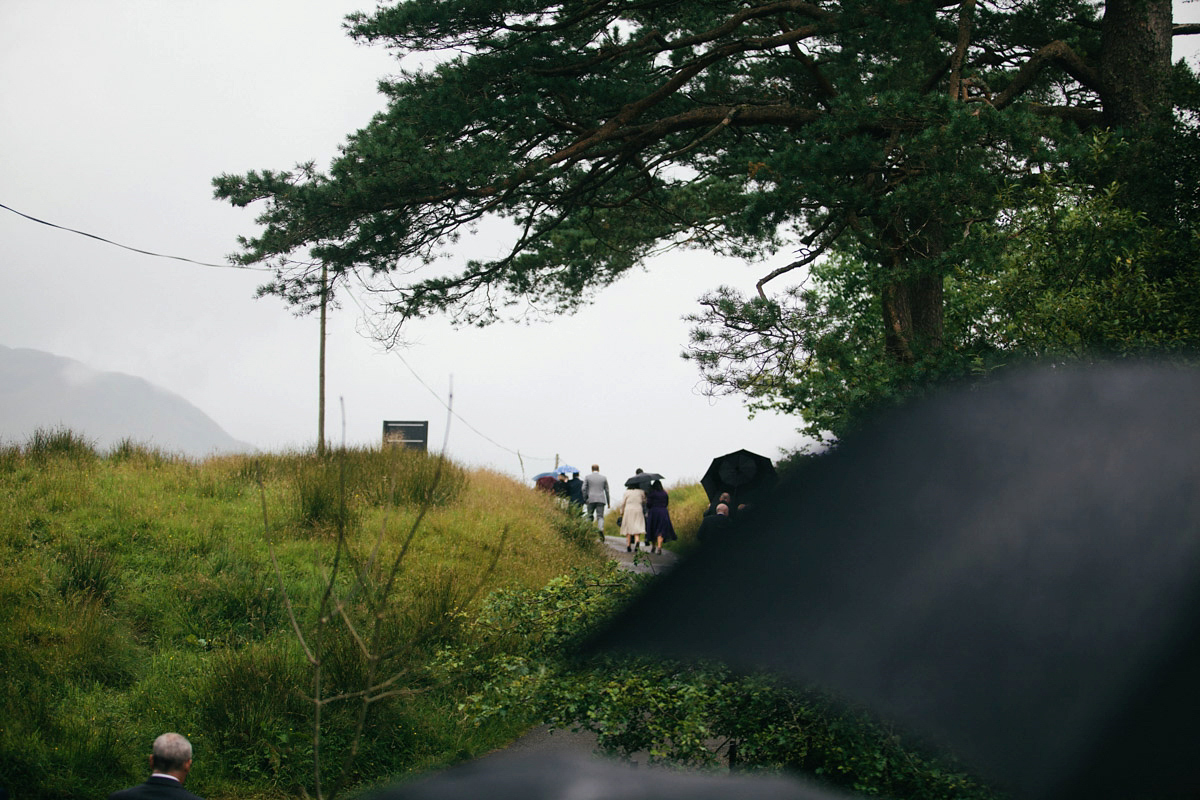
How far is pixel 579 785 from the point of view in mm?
998

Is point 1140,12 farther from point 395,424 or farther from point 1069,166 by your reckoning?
point 395,424

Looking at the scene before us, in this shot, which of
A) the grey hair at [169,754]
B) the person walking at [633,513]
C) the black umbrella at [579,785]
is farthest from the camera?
the person walking at [633,513]

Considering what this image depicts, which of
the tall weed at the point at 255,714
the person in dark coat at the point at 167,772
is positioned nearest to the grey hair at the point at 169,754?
the person in dark coat at the point at 167,772

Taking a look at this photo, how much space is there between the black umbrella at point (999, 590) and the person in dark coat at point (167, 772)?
3.95m

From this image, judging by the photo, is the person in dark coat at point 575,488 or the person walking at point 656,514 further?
the person in dark coat at point 575,488

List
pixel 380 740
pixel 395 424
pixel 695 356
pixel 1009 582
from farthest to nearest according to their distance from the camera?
pixel 395 424, pixel 695 356, pixel 380 740, pixel 1009 582

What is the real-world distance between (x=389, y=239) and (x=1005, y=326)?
21.4 feet

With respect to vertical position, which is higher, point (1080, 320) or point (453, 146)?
point (453, 146)

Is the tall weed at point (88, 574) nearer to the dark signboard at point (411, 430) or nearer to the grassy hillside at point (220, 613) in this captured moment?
the grassy hillside at point (220, 613)

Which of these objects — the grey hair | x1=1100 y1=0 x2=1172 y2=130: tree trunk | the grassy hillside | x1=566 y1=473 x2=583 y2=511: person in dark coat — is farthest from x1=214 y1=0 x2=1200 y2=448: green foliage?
x1=566 y1=473 x2=583 y2=511: person in dark coat

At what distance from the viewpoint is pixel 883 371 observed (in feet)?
30.9

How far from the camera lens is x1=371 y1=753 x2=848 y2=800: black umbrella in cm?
99

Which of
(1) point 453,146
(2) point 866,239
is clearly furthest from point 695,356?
(1) point 453,146

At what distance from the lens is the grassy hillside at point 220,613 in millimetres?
7328
